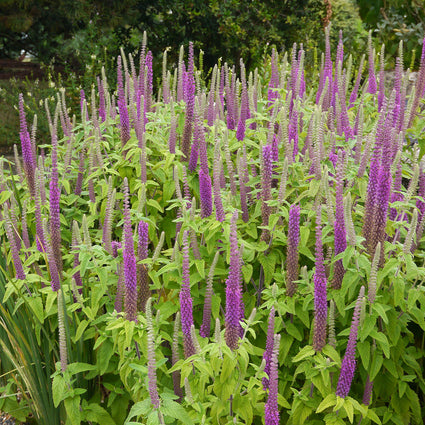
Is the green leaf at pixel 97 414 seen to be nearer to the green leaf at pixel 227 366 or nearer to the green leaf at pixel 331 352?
the green leaf at pixel 227 366

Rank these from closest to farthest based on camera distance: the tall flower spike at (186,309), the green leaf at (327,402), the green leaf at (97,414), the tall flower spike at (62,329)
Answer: the tall flower spike at (186,309), the green leaf at (327,402), the tall flower spike at (62,329), the green leaf at (97,414)

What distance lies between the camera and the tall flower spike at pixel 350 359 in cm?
225

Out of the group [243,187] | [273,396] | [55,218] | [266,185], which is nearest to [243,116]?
[243,187]

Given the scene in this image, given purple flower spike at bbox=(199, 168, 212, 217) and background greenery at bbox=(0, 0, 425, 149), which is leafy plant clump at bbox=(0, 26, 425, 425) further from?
background greenery at bbox=(0, 0, 425, 149)

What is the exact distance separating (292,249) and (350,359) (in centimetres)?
54

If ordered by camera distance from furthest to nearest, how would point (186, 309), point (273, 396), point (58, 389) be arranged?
point (58, 389) < point (186, 309) < point (273, 396)

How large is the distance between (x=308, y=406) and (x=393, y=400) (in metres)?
0.53

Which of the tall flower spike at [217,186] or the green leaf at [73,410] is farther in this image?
the green leaf at [73,410]

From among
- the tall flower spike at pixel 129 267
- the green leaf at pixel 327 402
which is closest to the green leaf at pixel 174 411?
the tall flower spike at pixel 129 267

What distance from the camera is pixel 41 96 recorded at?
1113 cm

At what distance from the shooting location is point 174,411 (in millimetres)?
2098

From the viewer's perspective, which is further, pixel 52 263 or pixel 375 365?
pixel 52 263

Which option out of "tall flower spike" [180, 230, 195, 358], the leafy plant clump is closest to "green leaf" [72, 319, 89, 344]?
the leafy plant clump

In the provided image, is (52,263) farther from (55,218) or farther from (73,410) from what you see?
(73,410)
